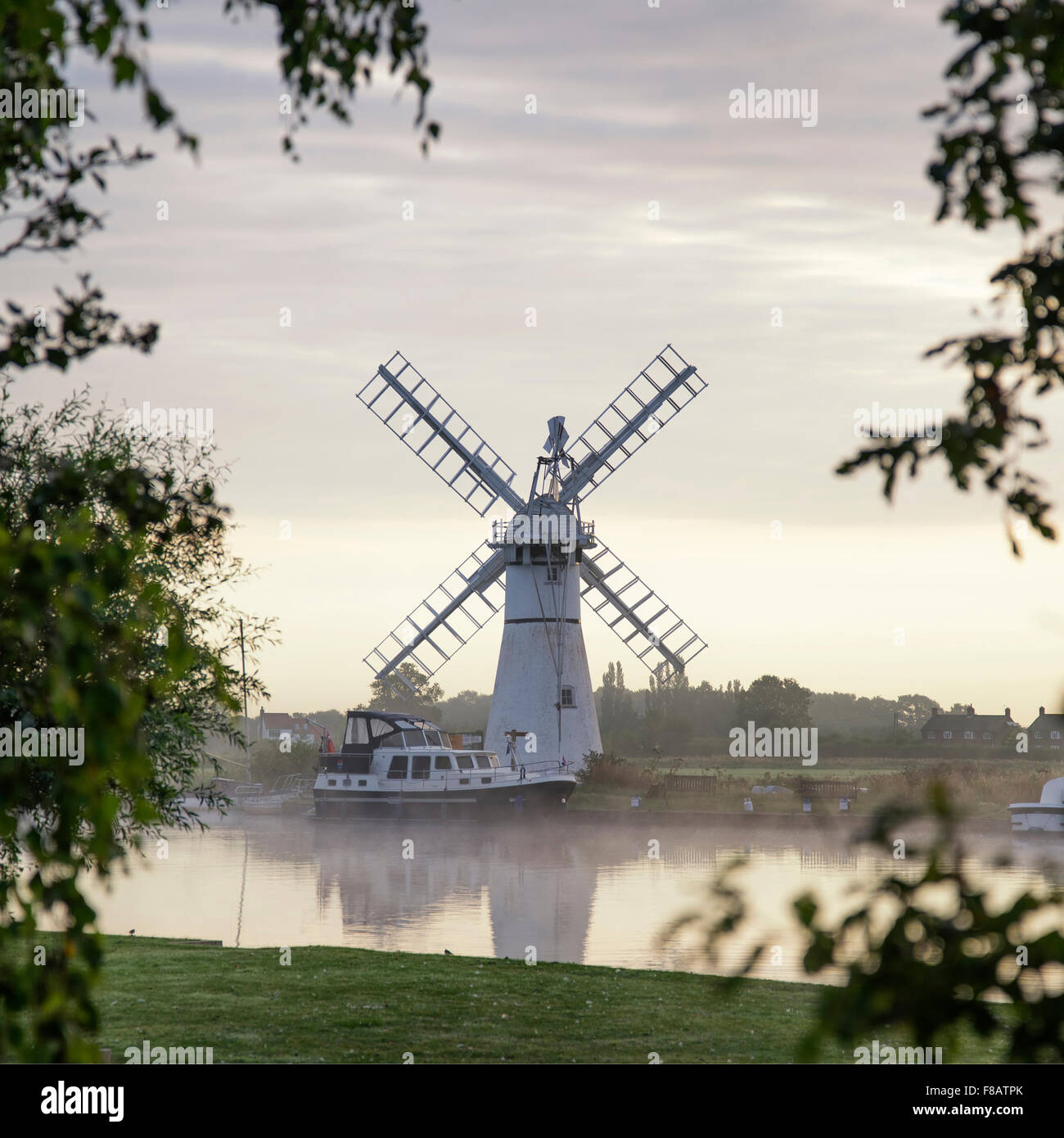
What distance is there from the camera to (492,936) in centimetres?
1958

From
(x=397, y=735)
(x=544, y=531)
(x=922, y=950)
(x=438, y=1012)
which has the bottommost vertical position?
(x=438, y=1012)

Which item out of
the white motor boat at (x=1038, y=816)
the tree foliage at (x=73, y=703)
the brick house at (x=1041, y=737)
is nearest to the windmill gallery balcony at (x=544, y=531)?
the white motor boat at (x=1038, y=816)

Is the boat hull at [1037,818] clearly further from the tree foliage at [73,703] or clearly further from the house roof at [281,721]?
the house roof at [281,721]

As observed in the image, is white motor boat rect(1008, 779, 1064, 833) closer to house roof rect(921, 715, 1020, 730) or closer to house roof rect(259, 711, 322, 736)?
house roof rect(921, 715, 1020, 730)

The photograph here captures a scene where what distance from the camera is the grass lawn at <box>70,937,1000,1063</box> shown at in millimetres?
9641

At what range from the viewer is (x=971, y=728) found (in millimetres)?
92312

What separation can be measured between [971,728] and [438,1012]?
291ft

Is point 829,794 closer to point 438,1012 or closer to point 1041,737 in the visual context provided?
point 438,1012

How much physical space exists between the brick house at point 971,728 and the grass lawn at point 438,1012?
82304mm

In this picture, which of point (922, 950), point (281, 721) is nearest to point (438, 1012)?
point (922, 950)

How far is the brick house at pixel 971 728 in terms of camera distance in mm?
90625
